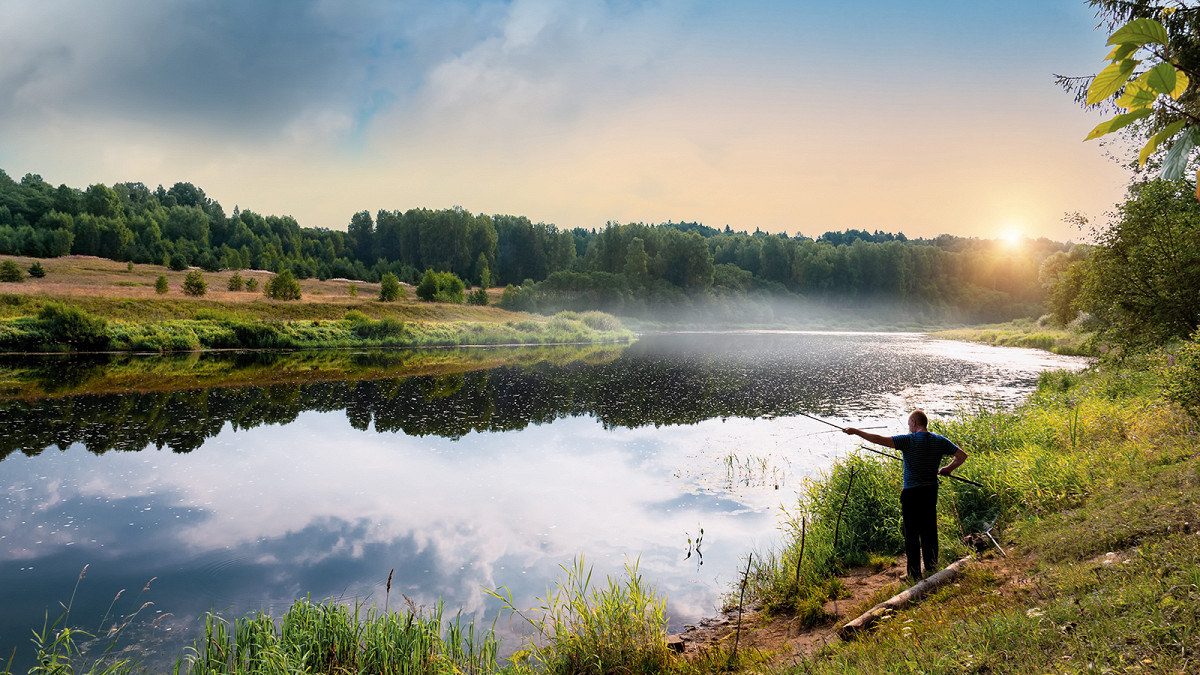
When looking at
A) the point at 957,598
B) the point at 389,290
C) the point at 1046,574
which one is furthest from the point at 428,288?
the point at 1046,574

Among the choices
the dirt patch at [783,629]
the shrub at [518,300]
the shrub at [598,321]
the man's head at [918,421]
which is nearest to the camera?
the dirt patch at [783,629]

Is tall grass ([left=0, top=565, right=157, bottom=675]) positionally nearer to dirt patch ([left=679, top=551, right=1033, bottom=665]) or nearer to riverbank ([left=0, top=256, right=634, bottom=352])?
dirt patch ([left=679, top=551, right=1033, bottom=665])

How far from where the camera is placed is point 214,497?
39.1 ft

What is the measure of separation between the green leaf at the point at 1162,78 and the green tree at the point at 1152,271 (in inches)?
654

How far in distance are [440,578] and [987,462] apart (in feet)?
30.1

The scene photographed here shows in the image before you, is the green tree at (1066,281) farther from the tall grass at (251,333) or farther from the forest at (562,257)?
the forest at (562,257)

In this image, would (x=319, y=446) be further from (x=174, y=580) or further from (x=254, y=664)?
(x=254, y=664)

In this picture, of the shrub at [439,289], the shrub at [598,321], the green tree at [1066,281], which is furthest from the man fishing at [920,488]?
the shrub at [439,289]

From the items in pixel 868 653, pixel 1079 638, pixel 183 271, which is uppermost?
pixel 183 271

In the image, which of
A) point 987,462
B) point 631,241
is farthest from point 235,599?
point 631,241

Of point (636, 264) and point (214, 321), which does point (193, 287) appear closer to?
point (214, 321)

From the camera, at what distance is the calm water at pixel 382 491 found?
8336mm

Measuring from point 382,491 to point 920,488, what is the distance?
9.98m

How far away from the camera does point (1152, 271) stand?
1449 centimetres
